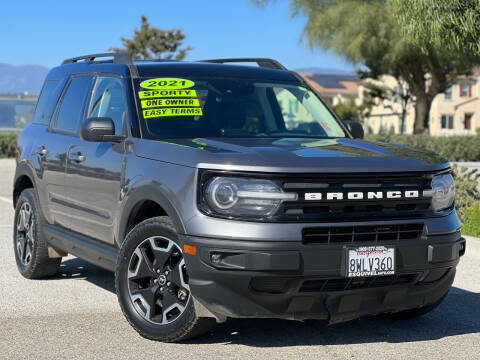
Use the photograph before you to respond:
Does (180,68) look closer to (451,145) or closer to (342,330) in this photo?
(342,330)

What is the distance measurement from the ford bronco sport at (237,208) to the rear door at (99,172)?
0.02 m

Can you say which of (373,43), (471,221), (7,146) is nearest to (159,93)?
(471,221)

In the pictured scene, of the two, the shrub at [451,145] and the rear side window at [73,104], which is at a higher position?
the rear side window at [73,104]

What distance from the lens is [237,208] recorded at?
15.9ft

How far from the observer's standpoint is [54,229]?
709 cm

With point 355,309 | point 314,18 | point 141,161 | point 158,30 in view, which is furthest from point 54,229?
point 158,30

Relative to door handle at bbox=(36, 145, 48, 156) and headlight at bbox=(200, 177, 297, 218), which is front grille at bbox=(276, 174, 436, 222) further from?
door handle at bbox=(36, 145, 48, 156)

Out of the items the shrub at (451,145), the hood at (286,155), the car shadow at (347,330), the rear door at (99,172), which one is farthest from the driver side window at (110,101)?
the shrub at (451,145)

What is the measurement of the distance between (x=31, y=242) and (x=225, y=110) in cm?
249

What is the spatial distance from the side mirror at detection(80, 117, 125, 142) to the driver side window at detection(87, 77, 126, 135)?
174 mm

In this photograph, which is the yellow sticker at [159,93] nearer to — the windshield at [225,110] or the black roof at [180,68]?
the windshield at [225,110]

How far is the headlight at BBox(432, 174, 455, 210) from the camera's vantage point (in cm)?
530

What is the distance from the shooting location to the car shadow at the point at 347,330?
549 centimetres

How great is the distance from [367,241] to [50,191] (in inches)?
125
